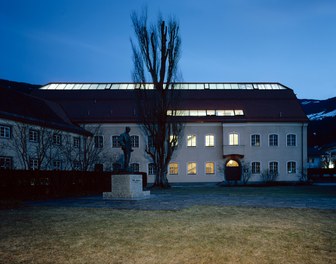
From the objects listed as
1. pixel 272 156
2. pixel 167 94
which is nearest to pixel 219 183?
pixel 272 156

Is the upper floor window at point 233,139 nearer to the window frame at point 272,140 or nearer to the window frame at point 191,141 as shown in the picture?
the window frame at point 272,140

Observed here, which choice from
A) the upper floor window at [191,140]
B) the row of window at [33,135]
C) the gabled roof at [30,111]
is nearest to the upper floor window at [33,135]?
the row of window at [33,135]

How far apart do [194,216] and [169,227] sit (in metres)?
1.89

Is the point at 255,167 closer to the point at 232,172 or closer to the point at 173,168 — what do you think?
the point at 232,172

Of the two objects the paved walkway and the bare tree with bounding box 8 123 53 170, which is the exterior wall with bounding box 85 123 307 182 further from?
the paved walkway

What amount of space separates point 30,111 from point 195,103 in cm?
1685

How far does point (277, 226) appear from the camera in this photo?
23.5ft

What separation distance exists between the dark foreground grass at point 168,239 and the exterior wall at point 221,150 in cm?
2611

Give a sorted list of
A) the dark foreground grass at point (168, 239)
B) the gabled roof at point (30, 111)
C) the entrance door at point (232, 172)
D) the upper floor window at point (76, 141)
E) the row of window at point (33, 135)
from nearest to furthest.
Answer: the dark foreground grass at point (168, 239) → the row of window at point (33, 135) → the gabled roof at point (30, 111) → the upper floor window at point (76, 141) → the entrance door at point (232, 172)

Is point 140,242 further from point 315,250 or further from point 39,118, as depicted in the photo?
point 39,118

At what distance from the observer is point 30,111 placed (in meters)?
27.0

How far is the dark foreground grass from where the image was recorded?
15.5ft

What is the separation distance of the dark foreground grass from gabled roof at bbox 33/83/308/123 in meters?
26.7

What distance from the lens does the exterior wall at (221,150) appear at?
34.7 metres
